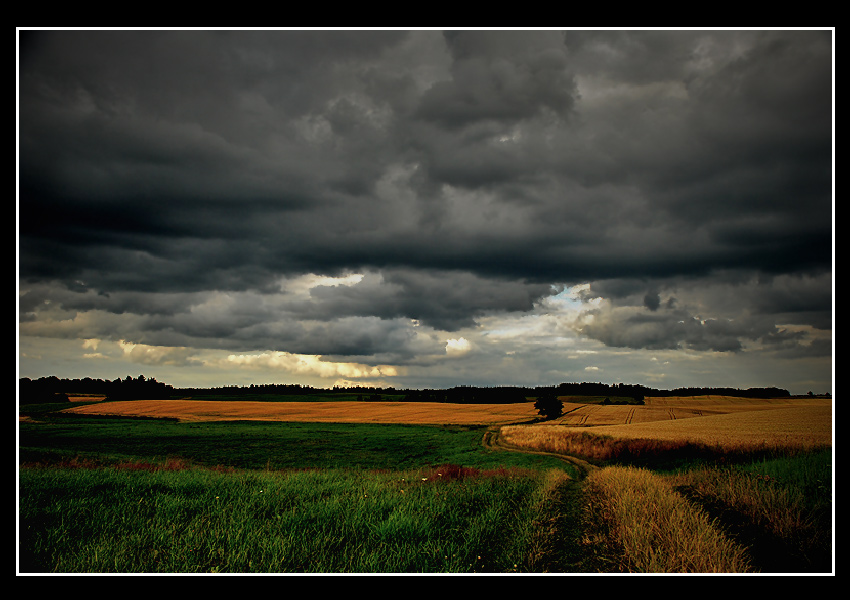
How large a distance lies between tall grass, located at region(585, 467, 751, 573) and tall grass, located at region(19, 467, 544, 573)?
1371 millimetres

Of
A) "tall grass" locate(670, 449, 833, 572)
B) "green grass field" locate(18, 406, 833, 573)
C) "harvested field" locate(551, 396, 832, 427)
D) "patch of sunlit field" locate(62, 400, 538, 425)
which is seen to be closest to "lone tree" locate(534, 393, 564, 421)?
"harvested field" locate(551, 396, 832, 427)

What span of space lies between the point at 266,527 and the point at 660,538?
249 inches

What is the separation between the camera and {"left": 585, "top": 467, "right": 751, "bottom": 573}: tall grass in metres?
5.89

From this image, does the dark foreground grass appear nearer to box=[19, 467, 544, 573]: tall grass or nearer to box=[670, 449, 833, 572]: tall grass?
box=[670, 449, 833, 572]: tall grass

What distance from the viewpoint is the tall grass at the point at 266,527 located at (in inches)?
228

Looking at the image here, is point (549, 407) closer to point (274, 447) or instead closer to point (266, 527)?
point (274, 447)

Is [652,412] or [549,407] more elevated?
[549,407]

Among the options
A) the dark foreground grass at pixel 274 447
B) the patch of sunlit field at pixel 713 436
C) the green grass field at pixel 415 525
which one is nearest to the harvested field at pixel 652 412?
the patch of sunlit field at pixel 713 436

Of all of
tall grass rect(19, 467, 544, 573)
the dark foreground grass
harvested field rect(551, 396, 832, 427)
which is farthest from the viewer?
harvested field rect(551, 396, 832, 427)

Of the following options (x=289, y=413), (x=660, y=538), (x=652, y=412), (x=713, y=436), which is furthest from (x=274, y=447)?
(x=652, y=412)

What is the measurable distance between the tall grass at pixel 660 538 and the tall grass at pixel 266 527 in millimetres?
1371

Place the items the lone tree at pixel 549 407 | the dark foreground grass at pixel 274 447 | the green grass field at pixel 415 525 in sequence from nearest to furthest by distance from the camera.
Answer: the green grass field at pixel 415 525 < the dark foreground grass at pixel 274 447 < the lone tree at pixel 549 407

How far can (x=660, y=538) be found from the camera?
660 cm

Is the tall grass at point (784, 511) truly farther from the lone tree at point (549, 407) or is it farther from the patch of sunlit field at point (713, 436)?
the lone tree at point (549, 407)
